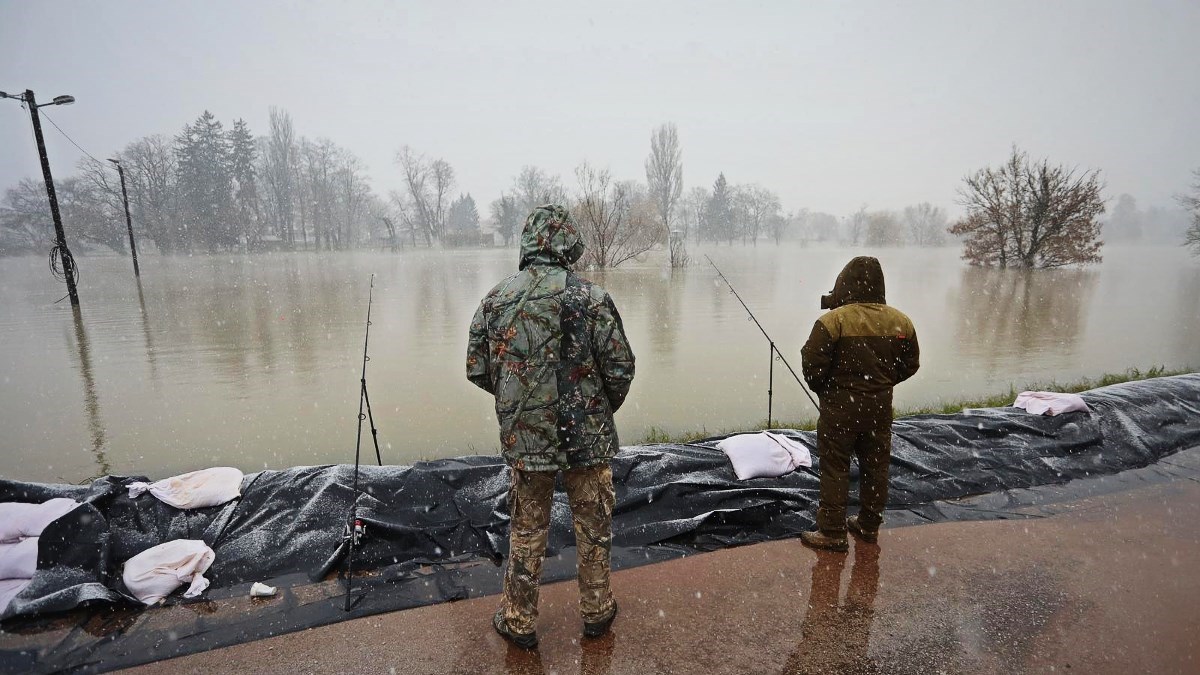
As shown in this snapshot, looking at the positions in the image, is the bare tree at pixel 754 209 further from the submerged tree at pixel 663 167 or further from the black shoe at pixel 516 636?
the black shoe at pixel 516 636

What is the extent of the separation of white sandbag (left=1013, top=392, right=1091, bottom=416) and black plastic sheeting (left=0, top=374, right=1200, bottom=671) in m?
0.10

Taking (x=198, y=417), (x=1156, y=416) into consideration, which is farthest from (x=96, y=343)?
(x=1156, y=416)

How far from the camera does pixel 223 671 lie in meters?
2.29

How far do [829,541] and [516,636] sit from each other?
1824 mm

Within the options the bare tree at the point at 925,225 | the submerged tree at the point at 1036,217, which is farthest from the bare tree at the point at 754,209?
the submerged tree at the point at 1036,217

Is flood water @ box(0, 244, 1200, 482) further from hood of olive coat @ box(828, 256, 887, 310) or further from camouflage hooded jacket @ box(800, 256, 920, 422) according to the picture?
hood of olive coat @ box(828, 256, 887, 310)

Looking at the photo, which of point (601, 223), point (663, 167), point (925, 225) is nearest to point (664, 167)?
point (663, 167)

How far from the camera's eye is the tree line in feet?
90.0

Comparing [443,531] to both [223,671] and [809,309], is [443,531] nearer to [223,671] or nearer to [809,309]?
[223,671]

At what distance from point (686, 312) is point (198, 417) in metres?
11.5

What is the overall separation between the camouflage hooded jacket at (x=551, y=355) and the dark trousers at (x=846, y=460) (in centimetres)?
144

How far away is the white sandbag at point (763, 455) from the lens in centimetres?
382

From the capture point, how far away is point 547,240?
2.29 metres

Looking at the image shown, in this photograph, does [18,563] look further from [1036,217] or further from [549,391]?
[1036,217]
